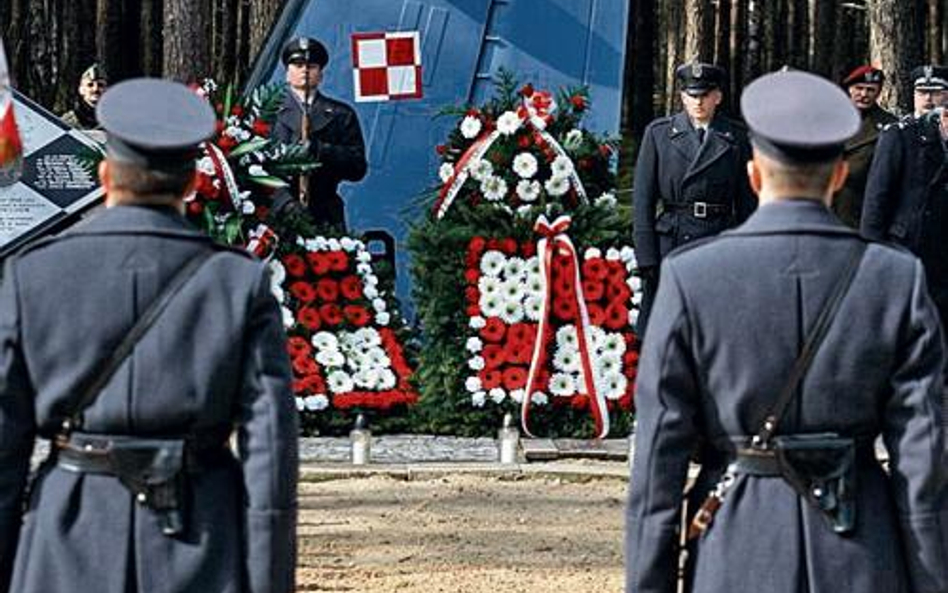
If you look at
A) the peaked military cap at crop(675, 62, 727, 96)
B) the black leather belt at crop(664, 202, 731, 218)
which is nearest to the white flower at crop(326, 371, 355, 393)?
the black leather belt at crop(664, 202, 731, 218)

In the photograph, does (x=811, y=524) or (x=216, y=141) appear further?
(x=216, y=141)

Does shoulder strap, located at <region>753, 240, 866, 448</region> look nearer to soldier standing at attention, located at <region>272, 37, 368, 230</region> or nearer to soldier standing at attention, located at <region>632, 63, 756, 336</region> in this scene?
soldier standing at attention, located at <region>632, 63, 756, 336</region>

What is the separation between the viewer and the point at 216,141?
1313 cm

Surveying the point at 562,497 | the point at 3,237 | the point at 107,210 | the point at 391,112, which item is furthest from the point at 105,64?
the point at 107,210

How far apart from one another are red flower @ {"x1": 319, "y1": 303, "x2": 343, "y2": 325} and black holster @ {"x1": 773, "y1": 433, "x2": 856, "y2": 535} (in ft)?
26.0

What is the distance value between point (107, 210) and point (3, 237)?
8193mm

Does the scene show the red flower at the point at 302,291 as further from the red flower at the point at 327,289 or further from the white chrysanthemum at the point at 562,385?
the white chrysanthemum at the point at 562,385

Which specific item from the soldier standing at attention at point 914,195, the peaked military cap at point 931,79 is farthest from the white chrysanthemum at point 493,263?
the peaked military cap at point 931,79

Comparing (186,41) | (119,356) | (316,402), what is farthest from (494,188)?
(119,356)

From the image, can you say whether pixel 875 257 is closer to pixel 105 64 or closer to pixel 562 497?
pixel 562 497

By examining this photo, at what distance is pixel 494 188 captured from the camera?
1351cm

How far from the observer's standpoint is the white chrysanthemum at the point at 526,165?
1340cm

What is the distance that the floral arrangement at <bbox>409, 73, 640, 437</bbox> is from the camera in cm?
1338

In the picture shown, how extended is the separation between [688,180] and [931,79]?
1.55m
